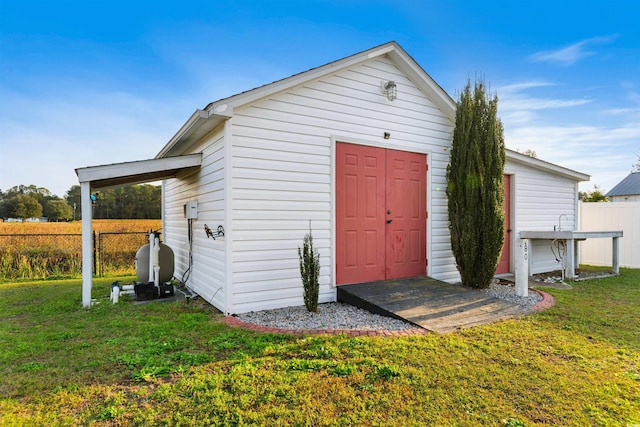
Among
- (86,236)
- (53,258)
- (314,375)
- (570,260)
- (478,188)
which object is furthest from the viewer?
(53,258)

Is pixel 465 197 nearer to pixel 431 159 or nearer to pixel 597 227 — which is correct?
pixel 431 159

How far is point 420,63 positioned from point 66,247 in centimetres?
1104

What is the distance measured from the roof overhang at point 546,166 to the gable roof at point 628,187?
79.6ft

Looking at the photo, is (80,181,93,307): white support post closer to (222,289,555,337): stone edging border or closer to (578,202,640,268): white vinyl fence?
(222,289,555,337): stone edging border

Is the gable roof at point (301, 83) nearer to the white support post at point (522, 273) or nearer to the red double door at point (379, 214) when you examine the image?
the red double door at point (379, 214)

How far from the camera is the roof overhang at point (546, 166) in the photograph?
7.45m

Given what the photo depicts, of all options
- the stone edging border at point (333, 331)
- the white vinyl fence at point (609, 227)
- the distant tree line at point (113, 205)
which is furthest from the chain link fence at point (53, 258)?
the distant tree line at point (113, 205)

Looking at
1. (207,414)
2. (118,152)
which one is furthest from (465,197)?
(118,152)

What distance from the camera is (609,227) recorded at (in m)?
9.92

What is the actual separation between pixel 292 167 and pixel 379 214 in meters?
1.80

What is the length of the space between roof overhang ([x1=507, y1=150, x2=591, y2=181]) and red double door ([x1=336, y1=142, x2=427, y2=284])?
8.78 feet

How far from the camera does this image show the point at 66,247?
32.5ft

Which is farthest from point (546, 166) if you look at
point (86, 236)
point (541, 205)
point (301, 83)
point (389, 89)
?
point (86, 236)

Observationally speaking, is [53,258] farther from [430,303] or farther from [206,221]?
[430,303]
